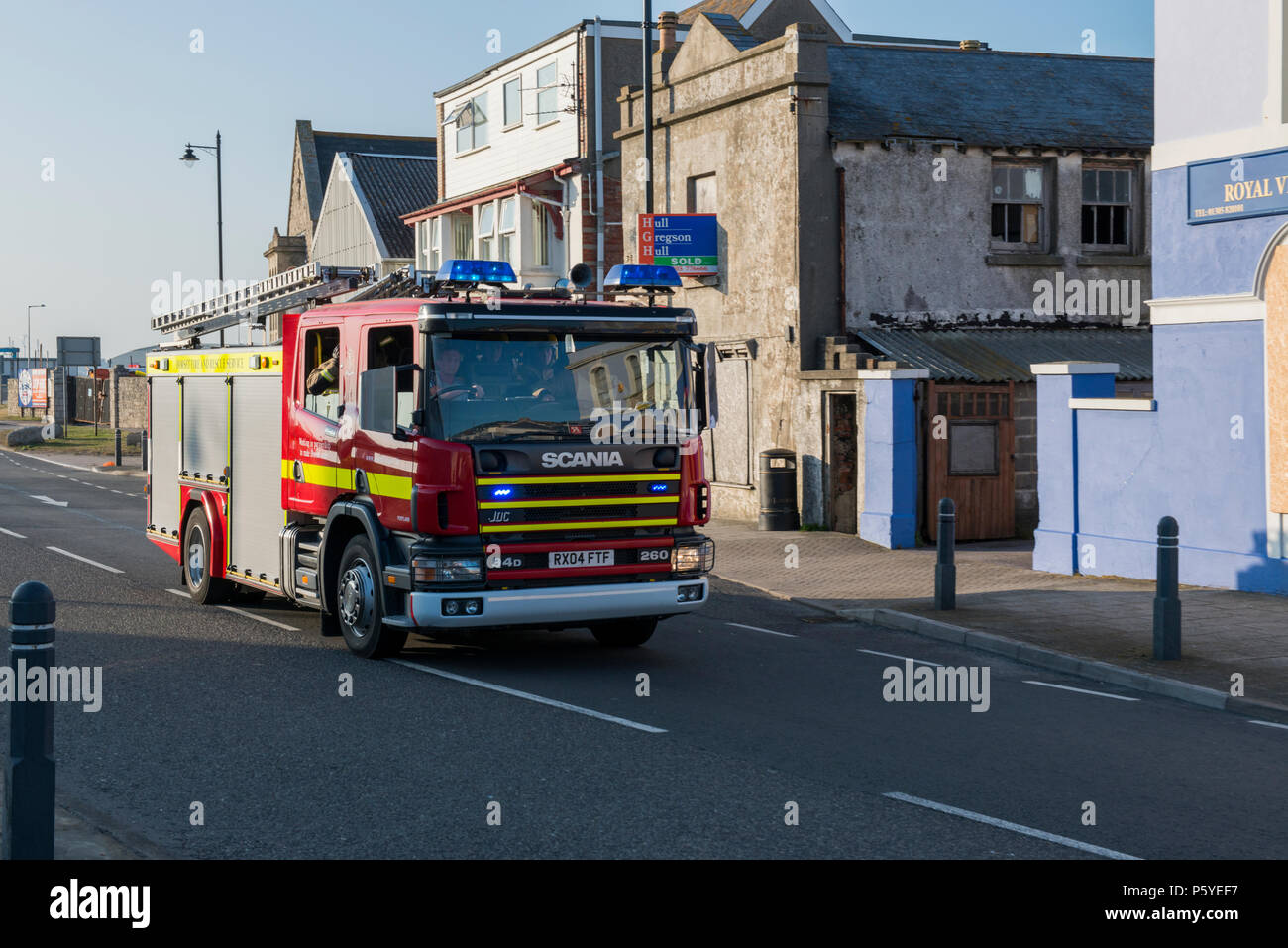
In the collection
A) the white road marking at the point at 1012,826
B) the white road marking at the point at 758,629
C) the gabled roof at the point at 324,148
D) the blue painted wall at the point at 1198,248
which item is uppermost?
the gabled roof at the point at 324,148

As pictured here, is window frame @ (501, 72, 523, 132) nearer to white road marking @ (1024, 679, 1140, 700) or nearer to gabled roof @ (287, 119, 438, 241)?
gabled roof @ (287, 119, 438, 241)

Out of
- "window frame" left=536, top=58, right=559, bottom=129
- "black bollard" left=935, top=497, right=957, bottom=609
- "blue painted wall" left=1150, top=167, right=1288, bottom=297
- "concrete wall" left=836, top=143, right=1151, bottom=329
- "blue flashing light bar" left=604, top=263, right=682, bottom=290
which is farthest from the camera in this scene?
"window frame" left=536, top=58, right=559, bottom=129

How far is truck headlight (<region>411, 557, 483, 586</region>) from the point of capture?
1017 centimetres

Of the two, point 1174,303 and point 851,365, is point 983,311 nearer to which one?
point 851,365

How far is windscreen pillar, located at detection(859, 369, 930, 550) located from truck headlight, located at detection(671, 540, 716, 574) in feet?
29.8

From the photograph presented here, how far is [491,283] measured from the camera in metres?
11.3

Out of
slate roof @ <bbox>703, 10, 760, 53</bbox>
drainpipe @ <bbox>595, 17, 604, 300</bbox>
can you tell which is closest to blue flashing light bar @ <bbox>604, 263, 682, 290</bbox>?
slate roof @ <bbox>703, 10, 760, 53</bbox>

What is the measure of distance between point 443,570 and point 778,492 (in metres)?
11.9

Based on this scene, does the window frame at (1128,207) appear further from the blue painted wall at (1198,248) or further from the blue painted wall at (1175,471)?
the blue painted wall at (1198,248)

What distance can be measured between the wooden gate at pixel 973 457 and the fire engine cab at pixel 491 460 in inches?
358

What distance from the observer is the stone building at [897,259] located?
20.5 meters

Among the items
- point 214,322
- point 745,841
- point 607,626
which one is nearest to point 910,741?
point 745,841

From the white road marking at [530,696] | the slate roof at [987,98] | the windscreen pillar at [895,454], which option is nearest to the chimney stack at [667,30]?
the slate roof at [987,98]

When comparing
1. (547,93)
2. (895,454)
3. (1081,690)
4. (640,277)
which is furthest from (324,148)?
(1081,690)
